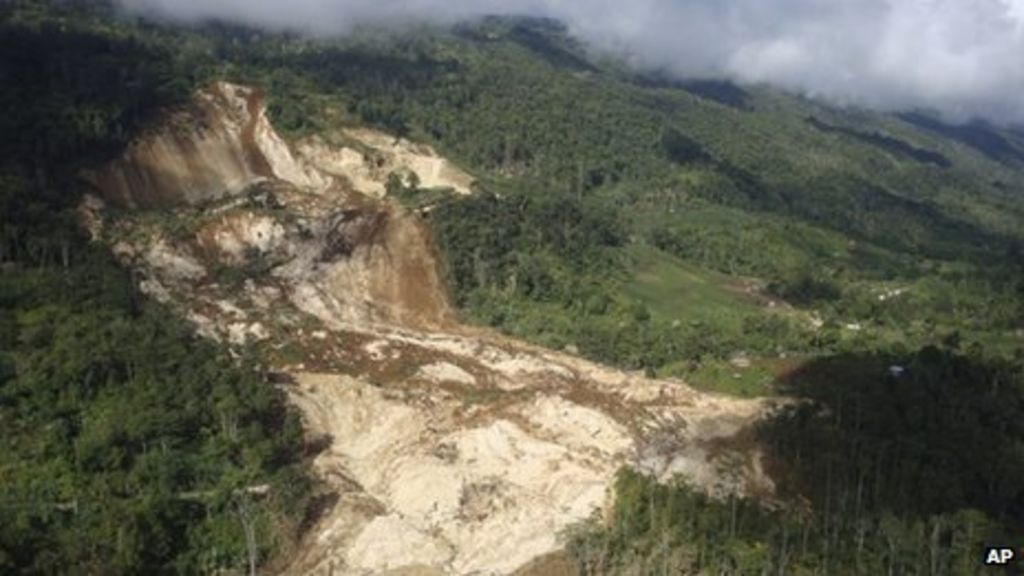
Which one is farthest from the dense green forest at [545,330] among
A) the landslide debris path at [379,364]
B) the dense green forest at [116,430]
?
the landslide debris path at [379,364]

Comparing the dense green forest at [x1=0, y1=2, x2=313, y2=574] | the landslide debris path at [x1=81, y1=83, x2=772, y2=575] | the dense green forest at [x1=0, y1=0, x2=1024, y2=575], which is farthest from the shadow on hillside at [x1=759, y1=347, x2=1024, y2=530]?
the dense green forest at [x1=0, y1=2, x2=313, y2=574]

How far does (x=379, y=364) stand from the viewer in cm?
8356

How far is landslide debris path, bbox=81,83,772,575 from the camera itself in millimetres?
66562

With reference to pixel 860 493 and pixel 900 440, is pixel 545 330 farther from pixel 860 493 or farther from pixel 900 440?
pixel 860 493

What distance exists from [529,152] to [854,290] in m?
51.3

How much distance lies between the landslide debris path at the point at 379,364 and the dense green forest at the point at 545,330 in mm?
3128

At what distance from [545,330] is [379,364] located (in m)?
19.4

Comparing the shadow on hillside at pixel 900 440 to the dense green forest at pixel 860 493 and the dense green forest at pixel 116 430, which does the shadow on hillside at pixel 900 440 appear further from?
the dense green forest at pixel 116 430

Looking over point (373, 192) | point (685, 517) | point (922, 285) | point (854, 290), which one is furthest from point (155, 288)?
point (922, 285)

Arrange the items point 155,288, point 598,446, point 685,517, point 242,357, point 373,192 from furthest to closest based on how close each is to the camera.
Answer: point 373,192
point 155,288
point 242,357
point 598,446
point 685,517

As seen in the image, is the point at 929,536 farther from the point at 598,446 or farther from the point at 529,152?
the point at 529,152

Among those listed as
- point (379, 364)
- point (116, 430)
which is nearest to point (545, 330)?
point (379, 364)

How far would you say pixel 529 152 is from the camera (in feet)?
525

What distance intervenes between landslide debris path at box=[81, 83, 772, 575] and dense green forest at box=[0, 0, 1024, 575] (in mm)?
3128
